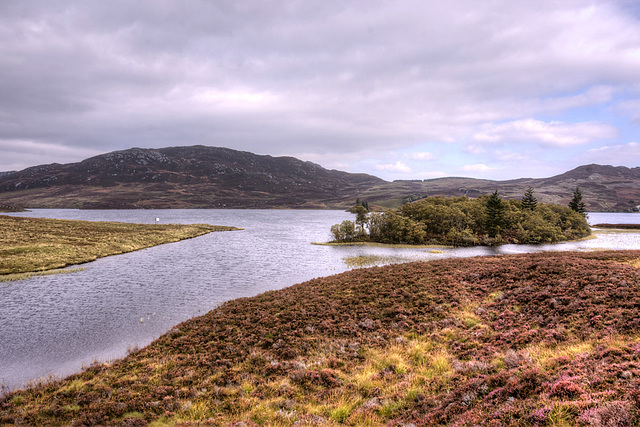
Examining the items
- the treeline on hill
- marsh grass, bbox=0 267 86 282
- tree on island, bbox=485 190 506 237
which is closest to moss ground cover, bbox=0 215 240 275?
marsh grass, bbox=0 267 86 282

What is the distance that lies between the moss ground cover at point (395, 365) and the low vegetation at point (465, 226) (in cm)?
6704

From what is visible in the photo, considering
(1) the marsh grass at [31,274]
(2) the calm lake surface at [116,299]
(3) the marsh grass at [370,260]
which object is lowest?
(3) the marsh grass at [370,260]

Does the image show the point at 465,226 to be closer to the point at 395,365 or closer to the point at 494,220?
the point at 494,220

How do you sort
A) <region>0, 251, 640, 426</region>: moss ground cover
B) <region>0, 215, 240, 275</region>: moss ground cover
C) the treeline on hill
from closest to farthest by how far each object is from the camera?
<region>0, 251, 640, 426</region>: moss ground cover → <region>0, 215, 240, 275</region>: moss ground cover → the treeline on hill

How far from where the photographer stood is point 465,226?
101m

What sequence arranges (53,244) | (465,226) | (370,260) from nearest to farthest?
(53,244)
(370,260)
(465,226)

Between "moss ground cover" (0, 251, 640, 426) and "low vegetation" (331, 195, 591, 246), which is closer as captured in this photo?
"moss ground cover" (0, 251, 640, 426)

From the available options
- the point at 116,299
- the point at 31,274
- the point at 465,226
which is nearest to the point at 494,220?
the point at 465,226

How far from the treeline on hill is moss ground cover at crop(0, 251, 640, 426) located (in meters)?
67.2

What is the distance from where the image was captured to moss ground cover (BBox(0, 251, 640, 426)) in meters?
10.1

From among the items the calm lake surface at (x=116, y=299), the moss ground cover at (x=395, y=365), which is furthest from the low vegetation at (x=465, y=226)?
the moss ground cover at (x=395, y=365)

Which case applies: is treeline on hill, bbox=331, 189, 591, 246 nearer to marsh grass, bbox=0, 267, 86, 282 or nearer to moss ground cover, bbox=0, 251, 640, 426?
marsh grass, bbox=0, 267, 86, 282

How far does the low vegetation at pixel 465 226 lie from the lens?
93.6m

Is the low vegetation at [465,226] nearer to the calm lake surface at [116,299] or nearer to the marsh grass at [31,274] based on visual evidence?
the calm lake surface at [116,299]
